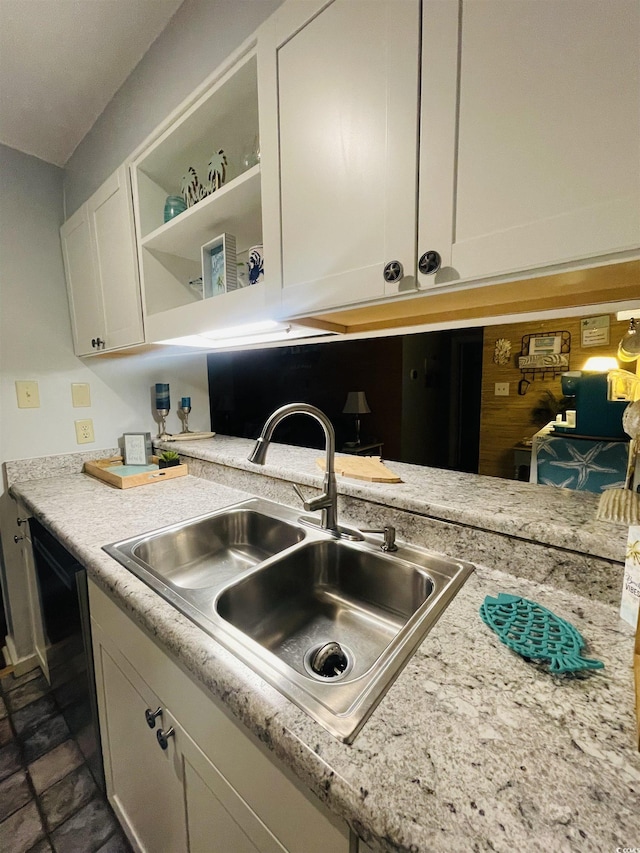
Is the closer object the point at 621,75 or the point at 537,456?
the point at 621,75

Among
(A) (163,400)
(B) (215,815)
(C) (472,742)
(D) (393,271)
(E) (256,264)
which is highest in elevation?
(E) (256,264)

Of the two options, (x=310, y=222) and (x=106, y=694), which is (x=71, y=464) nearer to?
(x=106, y=694)

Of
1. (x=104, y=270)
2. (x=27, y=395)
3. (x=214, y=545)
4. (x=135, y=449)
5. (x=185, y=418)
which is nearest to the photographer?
(x=214, y=545)

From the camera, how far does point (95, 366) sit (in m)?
1.86

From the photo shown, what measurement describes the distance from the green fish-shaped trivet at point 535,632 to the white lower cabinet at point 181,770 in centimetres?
36

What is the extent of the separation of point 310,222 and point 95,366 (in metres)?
1.56

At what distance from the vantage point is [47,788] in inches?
48.4

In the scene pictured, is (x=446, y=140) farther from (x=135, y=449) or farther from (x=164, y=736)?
(x=135, y=449)

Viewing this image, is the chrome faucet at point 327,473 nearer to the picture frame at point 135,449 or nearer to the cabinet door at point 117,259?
the cabinet door at point 117,259

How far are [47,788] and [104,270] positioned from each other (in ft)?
6.36

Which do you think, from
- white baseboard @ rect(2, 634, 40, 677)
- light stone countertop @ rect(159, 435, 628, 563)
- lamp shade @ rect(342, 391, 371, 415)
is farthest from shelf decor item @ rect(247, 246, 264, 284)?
white baseboard @ rect(2, 634, 40, 677)

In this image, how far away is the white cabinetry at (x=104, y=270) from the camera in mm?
1394

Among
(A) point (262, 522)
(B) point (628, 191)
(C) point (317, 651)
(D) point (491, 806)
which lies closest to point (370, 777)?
(D) point (491, 806)

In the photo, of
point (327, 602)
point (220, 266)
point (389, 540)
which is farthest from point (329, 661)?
point (220, 266)
